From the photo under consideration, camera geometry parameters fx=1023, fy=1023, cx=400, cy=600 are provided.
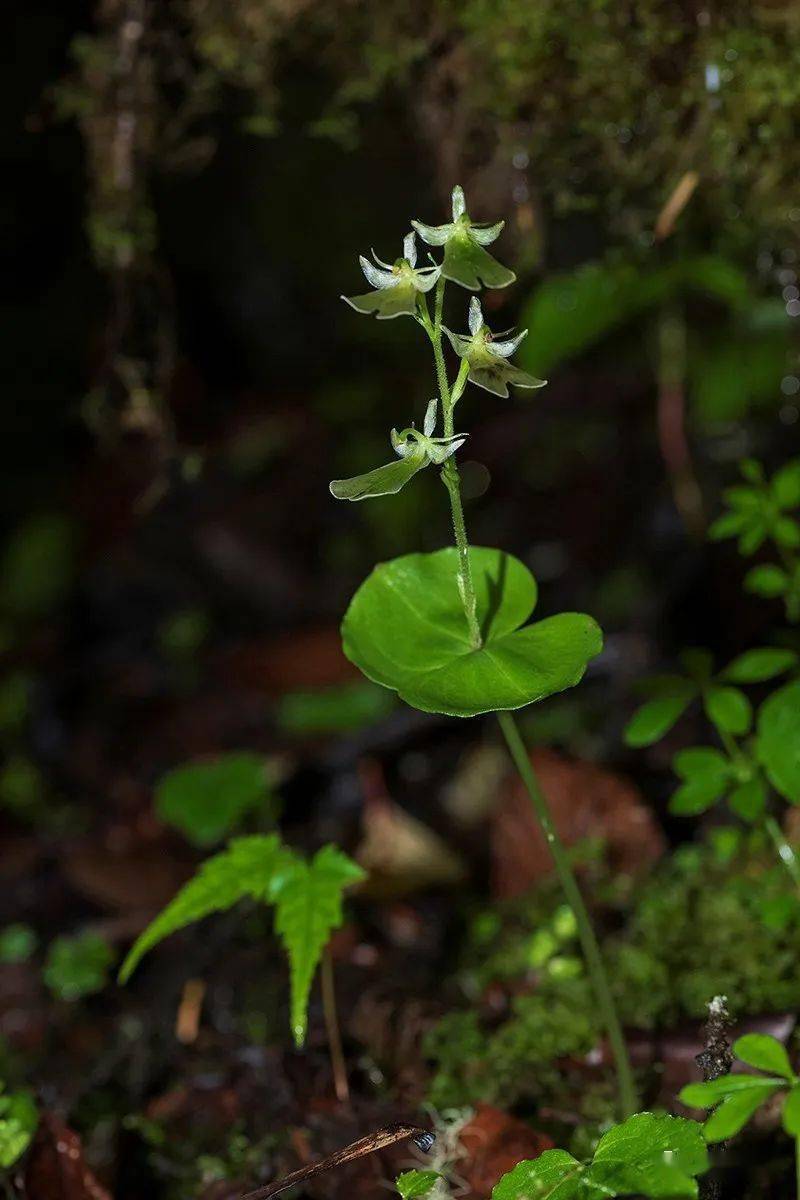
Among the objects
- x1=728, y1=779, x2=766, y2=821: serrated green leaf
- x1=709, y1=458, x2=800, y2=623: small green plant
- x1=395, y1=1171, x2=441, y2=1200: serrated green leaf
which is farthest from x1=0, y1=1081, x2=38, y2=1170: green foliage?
x1=709, y1=458, x2=800, y2=623: small green plant

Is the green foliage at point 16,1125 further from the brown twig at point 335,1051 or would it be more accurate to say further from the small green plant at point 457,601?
the small green plant at point 457,601

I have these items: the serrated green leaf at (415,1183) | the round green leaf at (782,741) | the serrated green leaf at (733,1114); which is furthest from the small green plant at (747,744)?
the serrated green leaf at (415,1183)

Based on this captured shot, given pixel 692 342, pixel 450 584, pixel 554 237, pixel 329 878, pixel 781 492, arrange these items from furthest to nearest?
1. pixel 692 342
2. pixel 554 237
3. pixel 781 492
4. pixel 329 878
5. pixel 450 584

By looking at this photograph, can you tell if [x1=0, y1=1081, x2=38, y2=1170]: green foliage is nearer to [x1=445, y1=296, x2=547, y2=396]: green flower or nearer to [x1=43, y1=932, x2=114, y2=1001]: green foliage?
[x1=43, y1=932, x2=114, y2=1001]: green foliage

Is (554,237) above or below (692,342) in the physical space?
above

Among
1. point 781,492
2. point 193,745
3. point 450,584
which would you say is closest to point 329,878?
point 450,584

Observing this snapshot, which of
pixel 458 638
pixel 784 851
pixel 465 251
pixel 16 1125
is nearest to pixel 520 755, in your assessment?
pixel 458 638

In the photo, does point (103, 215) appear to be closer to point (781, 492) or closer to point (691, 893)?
point (781, 492)
